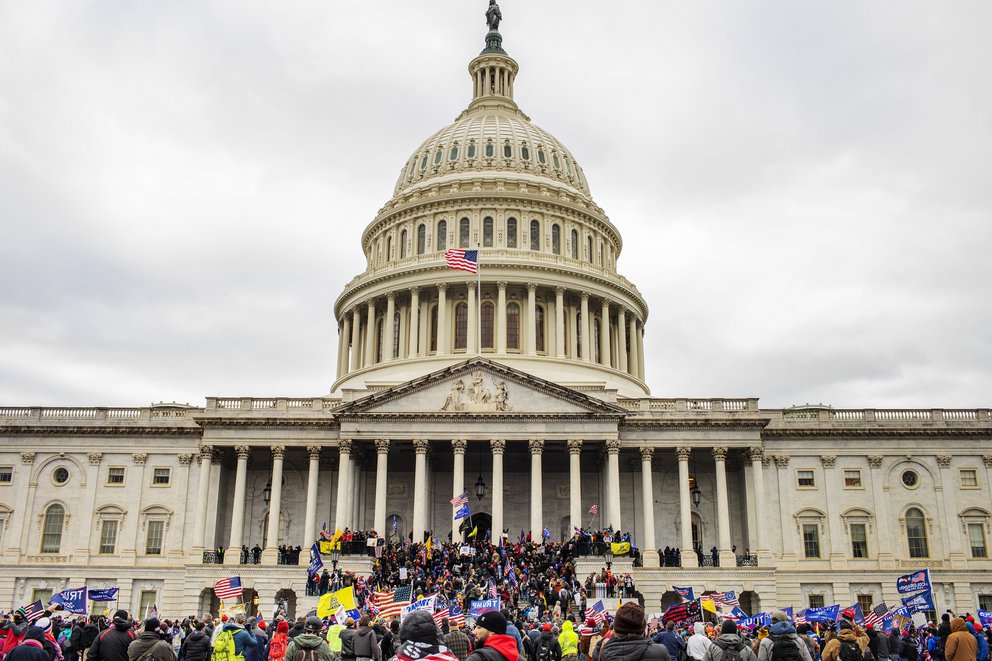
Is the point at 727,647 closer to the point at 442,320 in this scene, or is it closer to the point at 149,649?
the point at 149,649

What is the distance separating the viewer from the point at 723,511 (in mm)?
54438

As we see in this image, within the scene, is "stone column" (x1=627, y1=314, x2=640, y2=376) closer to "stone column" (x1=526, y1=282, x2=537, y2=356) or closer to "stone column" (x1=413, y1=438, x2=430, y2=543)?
"stone column" (x1=526, y1=282, x2=537, y2=356)

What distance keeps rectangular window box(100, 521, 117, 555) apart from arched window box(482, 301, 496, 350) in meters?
27.8

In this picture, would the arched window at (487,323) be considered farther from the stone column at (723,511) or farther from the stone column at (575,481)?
the stone column at (723,511)

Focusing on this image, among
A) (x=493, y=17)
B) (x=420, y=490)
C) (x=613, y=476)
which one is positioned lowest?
(x=420, y=490)

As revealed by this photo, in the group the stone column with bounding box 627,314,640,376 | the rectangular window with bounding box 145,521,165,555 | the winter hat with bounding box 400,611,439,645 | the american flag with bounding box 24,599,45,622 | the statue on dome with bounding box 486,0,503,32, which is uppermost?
the statue on dome with bounding box 486,0,503,32

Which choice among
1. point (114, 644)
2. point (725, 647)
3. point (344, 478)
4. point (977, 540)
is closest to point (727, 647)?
point (725, 647)

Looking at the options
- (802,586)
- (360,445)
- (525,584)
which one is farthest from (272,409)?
(802,586)

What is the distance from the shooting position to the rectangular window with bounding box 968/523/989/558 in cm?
5653

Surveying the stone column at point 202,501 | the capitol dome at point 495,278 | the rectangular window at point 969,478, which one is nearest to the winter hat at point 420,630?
the stone column at point 202,501

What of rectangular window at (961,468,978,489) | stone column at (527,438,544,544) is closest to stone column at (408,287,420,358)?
stone column at (527,438,544,544)

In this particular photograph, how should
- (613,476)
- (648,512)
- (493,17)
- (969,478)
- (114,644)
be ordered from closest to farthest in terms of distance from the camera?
(114,644) < (613,476) < (648,512) < (969,478) < (493,17)

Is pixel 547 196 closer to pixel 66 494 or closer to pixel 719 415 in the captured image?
pixel 719 415

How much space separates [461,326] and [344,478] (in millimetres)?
19777
